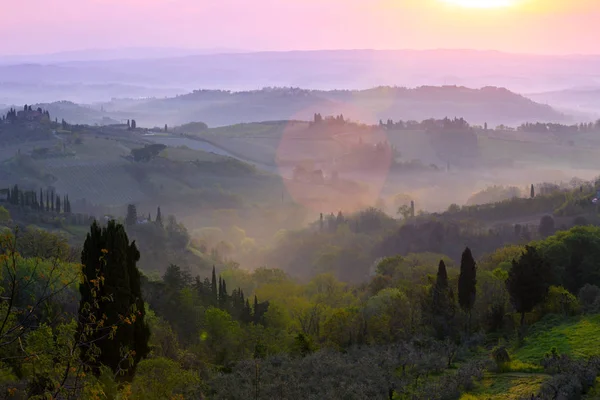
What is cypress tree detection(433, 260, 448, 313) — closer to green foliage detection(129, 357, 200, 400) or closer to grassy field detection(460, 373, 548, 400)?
grassy field detection(460, 373, 548, 400)

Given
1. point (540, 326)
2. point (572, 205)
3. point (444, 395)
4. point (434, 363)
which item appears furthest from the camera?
point (572, 205)

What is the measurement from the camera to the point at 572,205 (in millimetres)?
146000

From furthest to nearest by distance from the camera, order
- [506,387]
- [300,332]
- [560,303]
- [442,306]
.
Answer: [300,332] < [442,306] < [560,303] < [506,387]

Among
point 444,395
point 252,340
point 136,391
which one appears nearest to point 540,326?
point 444,395

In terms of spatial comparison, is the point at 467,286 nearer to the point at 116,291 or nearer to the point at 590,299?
the point at 590,299

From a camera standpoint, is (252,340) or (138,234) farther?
(138,234)

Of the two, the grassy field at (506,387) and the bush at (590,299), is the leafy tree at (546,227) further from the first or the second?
the grassy field at (506,387)

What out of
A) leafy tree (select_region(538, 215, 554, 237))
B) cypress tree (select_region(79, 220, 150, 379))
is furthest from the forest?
leafy tree (select_region(538, 215, 554, 237))

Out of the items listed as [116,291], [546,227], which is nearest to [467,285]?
[116,291]

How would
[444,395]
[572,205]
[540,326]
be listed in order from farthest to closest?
1. [572,205]
2. [540,326]
3. [444,395]

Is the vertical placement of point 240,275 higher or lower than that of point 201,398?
lower

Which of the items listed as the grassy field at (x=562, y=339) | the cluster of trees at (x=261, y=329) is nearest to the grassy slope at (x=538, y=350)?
the grassy field at (x=562, y=339)

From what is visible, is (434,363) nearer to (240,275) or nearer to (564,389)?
(564,389)

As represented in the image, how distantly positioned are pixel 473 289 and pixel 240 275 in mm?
73047
